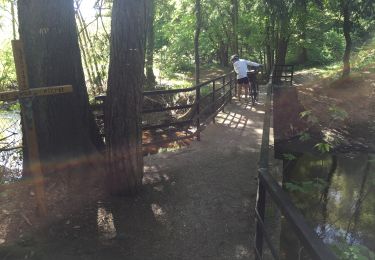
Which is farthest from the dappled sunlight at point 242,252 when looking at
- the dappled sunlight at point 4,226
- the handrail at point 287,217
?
the dappled sunlight at point 4,226

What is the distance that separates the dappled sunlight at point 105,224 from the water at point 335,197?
A: 2.37 metres

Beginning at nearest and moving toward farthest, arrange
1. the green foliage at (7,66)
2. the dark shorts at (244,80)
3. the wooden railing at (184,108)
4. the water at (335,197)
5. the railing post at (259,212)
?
1. the railing post at (259,212)
2. the water at (335,197)
3. the wooden railing at (184,108)
4. the dark shorts at (244,80)
5. the green foliage at (7,66)

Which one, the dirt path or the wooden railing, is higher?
the wooden railing

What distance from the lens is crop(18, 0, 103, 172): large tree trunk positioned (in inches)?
214

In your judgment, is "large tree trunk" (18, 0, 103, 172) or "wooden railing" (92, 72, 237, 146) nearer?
"large tree trunk" (18, 0, 103, 172)

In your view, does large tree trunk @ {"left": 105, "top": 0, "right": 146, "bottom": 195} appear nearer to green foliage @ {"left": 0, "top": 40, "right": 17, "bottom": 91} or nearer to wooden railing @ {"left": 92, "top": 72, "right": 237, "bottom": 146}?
wooden railing @ {"left": 92, "top": 72, "right": 237, "bottom": 146}

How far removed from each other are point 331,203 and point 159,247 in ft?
13.9

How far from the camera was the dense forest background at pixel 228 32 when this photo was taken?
1557cm

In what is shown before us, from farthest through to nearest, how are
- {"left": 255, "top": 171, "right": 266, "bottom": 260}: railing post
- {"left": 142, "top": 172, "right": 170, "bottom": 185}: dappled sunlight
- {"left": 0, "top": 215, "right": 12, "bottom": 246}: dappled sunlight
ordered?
1. {"left": 142, "top": 172, "right": 170, "bottom": 185}: dappled sunlight
2. {"left": 0, "top": 215, "right": 12, "bottom": 246}: dappled sunlight
3. {"left": 255, "top": 171, "right": 266, "bottom": 260}: railing post

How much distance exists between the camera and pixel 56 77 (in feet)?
18.6

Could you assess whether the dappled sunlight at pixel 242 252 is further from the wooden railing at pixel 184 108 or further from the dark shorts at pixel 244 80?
the dark shorts at pixel 244 80

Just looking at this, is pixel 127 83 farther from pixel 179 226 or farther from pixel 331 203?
pixel 331 203

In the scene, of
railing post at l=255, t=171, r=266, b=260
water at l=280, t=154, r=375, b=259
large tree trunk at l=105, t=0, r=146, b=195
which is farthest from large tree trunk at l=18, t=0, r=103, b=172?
railing post at l=255, t=171, r=266, b=260

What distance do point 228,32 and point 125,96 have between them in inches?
1028
